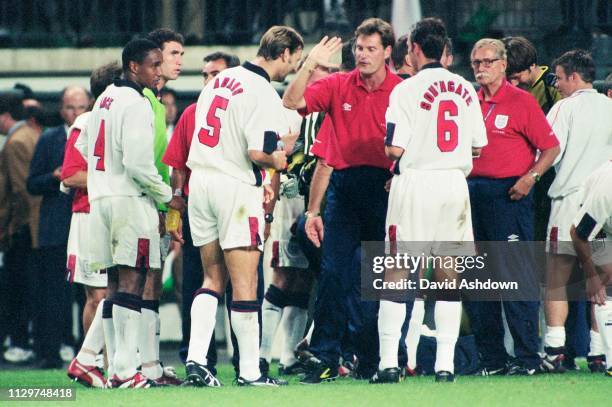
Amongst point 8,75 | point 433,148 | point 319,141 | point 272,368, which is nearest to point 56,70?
point 8,75

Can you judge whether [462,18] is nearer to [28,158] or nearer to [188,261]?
[28,158]

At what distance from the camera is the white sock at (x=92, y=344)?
33.0 ft

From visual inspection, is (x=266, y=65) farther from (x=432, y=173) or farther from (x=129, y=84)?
(x=432, y=173)

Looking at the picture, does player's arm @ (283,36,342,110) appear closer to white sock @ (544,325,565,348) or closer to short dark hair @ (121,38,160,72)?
short dark hair @ (121,38,160,72)

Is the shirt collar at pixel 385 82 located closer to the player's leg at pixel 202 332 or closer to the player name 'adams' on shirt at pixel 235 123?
the player name 'adams' on shirt at pixel 235 123

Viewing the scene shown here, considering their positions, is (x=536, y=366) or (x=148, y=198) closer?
(x=148, y=198)

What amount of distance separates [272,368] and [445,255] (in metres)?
2.99

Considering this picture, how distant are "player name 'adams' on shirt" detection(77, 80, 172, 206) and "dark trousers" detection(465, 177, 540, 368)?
92.1 inches

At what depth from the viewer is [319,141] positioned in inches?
413

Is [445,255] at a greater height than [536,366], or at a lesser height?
greater

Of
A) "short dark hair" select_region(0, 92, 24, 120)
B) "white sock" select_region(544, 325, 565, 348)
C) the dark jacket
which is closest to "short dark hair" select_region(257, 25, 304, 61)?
"white sock" select_region(544, 325, 565, 348)

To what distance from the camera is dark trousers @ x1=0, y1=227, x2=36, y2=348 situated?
542 inches

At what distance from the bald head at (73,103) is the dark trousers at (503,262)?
150 inches

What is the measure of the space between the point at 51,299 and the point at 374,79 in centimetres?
409
